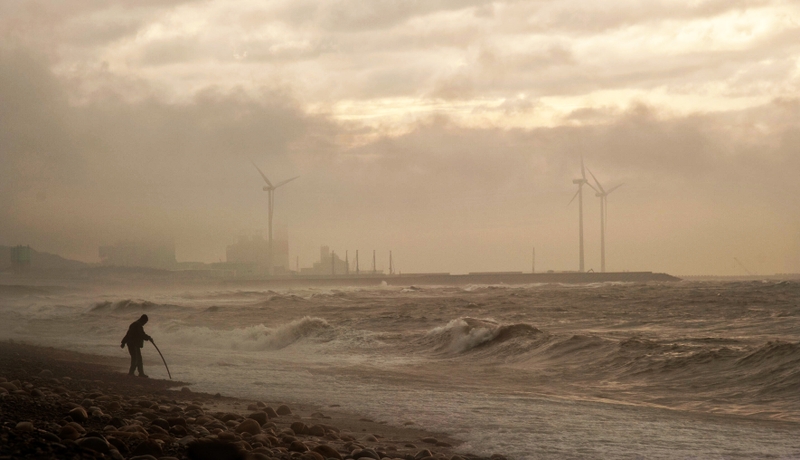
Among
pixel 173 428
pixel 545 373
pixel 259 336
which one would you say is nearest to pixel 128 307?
pixel 259 336

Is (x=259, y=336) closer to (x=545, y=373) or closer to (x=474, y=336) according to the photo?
(x=474, y=336)

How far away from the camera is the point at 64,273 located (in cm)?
15388

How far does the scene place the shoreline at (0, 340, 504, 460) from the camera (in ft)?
18.9

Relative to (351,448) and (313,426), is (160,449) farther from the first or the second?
(313,426)

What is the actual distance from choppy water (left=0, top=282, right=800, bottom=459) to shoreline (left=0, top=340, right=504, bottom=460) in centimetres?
89

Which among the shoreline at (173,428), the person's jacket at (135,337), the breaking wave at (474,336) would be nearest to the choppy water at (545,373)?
the breaking wave at (474,336)

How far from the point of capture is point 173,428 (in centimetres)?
776

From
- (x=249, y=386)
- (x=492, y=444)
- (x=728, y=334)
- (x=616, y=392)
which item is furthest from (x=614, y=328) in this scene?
(x=492, y=444)

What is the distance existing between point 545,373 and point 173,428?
1057cm

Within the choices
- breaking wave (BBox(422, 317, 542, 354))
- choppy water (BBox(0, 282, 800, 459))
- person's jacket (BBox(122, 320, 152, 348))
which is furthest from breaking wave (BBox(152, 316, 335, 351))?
person's jacket (BBox(122, 320, 152, 348))

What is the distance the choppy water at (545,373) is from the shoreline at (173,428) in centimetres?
89

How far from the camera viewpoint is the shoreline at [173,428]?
575cm

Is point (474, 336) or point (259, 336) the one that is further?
point (259, 336)

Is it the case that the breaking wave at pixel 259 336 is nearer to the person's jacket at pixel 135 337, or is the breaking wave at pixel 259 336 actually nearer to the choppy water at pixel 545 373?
the choppy water at pixel 545 373
